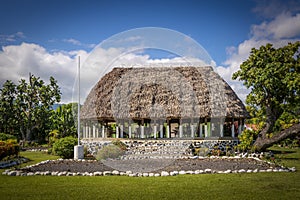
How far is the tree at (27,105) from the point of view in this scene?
107 ft

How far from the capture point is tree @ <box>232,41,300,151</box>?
15.8 meters

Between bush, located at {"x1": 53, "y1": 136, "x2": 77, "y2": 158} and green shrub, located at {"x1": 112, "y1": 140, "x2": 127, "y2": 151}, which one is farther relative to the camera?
green shrub, located at {"x1": 112, "y1": 140, "x2": 127, "y2": 151}

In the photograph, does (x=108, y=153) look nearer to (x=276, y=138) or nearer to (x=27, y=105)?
(x=276, y=138)

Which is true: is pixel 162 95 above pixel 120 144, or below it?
above

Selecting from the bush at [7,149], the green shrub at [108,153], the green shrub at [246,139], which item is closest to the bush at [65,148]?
the green shrub at [108,153]

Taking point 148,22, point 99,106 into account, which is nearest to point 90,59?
point 148,22

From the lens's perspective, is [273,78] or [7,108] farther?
[7,108]

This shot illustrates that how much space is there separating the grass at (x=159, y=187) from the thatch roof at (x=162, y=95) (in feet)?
28.3

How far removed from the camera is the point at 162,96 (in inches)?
786

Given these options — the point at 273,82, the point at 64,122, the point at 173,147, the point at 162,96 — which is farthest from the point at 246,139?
the point at 64,122

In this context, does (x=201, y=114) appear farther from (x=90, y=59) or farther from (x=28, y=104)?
(x=28, y=104)

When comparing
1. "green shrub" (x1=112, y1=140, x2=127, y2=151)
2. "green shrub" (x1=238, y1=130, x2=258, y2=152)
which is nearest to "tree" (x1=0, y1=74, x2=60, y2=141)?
"green shrub" (x1=112, y1=140, x2=127, y2=151)

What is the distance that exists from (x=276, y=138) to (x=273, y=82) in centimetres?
289

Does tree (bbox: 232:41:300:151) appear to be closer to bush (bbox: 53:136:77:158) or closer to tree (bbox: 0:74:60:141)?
bush (bbox: 53:136:77:158)
